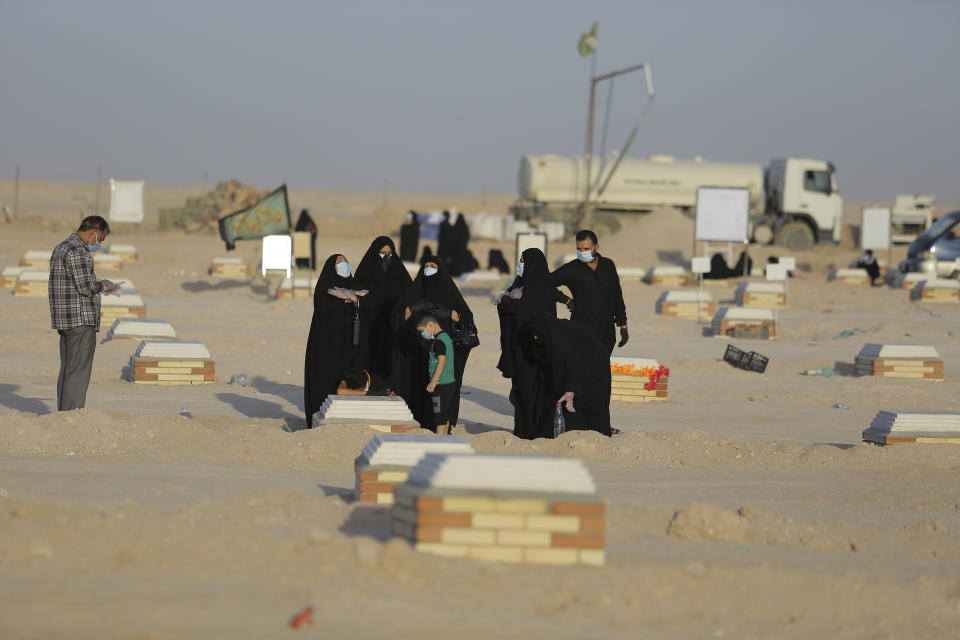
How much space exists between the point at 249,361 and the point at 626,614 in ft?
30.9

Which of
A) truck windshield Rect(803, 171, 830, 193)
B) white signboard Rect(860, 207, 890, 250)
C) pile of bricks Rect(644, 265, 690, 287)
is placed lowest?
pile of bricks Rect(644, 265, 690, 287)

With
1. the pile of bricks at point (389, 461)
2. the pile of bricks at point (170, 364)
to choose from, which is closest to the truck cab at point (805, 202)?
the pile of bricks at point (170, 364)

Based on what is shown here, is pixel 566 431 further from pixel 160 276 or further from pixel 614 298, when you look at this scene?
pixel 160 276

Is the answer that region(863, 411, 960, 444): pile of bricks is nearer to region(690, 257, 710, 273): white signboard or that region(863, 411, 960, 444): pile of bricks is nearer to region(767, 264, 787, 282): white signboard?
region(767, 264, 787, 282): white signboard

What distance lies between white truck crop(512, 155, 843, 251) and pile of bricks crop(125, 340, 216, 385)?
76.3ft

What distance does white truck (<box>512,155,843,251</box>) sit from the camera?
33.4 meters

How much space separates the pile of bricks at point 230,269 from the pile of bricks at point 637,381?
14.8m

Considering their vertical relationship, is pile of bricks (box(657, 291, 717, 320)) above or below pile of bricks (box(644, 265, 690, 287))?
below

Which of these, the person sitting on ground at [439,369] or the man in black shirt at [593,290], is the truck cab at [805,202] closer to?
the man in black shirt at [593,290]

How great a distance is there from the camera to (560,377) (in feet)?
25.4

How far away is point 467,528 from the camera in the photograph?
4109 millimetres

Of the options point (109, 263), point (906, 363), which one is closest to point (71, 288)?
point (906, 363)

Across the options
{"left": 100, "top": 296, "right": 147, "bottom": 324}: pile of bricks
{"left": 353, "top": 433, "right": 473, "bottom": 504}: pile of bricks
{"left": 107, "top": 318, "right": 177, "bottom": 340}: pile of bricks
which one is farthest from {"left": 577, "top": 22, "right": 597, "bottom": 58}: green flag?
{"left": 353, "top": 433, "right": 473, "bottom": 504}: pile of bricks

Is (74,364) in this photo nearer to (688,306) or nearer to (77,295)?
(77,295)
